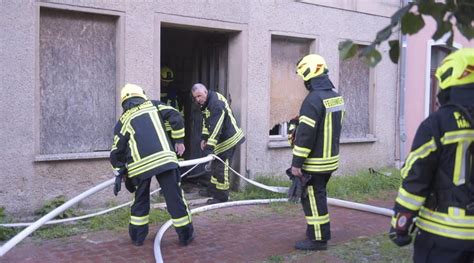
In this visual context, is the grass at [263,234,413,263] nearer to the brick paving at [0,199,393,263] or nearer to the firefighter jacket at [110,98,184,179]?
the brick paving at [0,199,393,263]

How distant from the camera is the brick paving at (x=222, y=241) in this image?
5.39 m

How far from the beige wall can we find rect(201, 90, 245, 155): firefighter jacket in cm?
63

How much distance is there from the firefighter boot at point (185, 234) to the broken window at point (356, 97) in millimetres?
5156

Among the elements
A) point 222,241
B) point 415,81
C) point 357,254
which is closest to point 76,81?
point 222,241

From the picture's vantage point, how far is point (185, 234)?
5.69 m

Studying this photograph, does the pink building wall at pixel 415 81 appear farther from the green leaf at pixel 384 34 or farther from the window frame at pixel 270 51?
the green leaf at pixel 384 34

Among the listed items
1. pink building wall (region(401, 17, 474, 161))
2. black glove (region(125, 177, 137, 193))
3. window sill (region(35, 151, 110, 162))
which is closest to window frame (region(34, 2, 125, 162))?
window sill (region(35, 151, 110, 162))

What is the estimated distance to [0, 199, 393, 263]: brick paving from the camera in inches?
212

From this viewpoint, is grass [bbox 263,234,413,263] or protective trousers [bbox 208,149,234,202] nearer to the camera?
grass [bbox 263,234,413,263]

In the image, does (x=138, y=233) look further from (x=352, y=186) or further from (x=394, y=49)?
(x=352, y=186)

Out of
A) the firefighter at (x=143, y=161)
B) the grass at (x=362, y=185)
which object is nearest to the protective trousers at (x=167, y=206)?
the firefighter at (x=143, y=161)

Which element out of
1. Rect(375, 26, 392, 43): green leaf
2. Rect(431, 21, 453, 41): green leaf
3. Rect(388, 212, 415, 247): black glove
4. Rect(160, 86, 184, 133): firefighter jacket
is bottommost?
Rect(388, 212, 415, 247): black glove

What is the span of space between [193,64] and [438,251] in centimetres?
702

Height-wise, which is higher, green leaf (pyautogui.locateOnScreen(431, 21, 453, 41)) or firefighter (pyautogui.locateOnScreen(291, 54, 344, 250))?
green leaf (pyautogui.locateOnScreen(431, 21, 453, 41))
